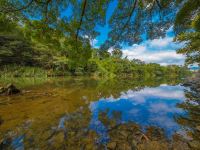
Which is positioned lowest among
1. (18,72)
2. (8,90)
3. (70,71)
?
(8,90)

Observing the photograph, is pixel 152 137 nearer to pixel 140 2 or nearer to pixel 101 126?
pixel 101 126

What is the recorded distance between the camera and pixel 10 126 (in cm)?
525

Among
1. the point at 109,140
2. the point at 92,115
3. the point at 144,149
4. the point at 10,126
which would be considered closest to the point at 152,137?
the point at 144,149

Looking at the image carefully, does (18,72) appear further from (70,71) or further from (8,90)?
(8,90)

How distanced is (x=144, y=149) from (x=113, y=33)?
4.22 metres

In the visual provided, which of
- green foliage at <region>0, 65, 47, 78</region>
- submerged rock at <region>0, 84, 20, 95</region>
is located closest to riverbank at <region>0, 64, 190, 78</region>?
green foliage at <region>0, 65, 47, 78</region>

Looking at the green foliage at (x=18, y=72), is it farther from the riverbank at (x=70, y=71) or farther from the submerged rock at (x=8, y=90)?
the submerged rock at (x=8, y=90)

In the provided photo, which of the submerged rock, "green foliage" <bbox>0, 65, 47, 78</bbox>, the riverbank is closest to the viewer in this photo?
the submerged rock

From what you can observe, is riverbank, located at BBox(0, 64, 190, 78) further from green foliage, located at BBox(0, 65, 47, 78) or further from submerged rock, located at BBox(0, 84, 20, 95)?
submerged rock, located at BBox(0, 84, 20, 95)

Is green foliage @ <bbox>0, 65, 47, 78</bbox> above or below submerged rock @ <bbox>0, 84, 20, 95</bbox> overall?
above

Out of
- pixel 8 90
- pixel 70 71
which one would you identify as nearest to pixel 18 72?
pixel 70 71

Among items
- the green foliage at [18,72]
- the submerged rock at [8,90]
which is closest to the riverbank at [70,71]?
the green foliage at [18,72]

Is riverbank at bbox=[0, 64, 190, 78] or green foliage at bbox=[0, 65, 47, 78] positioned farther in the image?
riverbank at bbox=[0, 64, 190, 78]

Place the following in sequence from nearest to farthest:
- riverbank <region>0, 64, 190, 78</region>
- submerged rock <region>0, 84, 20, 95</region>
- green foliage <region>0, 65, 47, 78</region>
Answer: submerged rock <region>0, 84, 20, 95</region> → green foliage <region>0, 65, 47, 78</region> → riverbank <region>0, 64, 190, 78</region>
